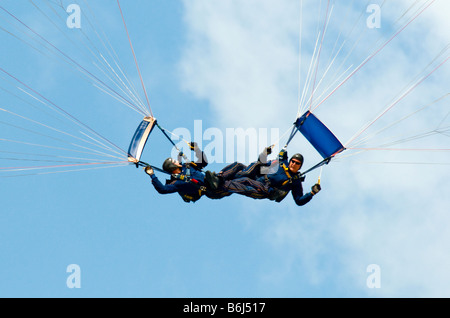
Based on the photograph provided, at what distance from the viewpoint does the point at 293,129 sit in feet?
44.9

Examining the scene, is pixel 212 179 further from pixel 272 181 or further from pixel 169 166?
pixel 272 181

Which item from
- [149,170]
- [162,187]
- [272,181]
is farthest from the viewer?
[272,181]

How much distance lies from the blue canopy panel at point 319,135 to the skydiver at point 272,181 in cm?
65

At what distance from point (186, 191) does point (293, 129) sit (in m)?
3.18

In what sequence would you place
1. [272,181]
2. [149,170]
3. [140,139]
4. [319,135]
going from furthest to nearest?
[319,135] < [272,181] < [140,139] < [149,170]

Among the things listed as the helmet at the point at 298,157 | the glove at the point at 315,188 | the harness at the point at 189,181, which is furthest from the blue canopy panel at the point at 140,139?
the glove at the point at 315,188

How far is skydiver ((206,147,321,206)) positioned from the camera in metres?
12.9

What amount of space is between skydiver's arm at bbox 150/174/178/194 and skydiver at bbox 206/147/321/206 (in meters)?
1.14

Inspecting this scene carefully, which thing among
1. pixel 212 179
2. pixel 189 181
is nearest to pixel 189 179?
pixel 189 181

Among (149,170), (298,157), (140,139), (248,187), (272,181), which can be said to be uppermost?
(140,139)

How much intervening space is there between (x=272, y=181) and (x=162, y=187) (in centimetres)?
273

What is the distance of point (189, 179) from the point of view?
1284cm

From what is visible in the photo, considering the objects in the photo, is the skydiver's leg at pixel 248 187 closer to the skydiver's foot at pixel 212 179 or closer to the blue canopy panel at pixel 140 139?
the skydiver's foot at pixel 212 179
